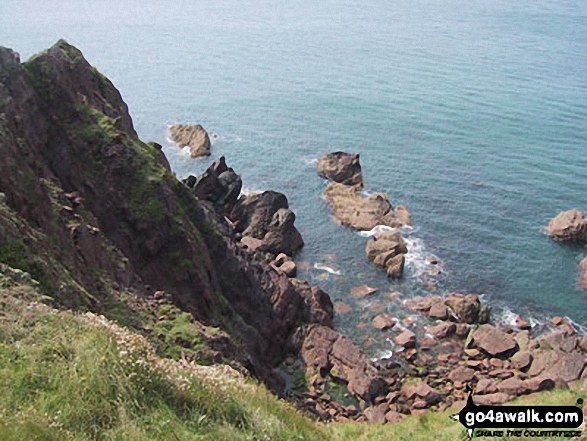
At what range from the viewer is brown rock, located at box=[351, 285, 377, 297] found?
2101 inches

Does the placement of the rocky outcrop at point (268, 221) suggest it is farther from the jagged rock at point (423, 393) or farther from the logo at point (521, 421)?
the logo at point (521, 421)

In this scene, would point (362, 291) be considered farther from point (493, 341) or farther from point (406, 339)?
point (493, 341)

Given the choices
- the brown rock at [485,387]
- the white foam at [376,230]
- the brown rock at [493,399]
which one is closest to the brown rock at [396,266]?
the white foam at [376,230]

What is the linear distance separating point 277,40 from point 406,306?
103 m

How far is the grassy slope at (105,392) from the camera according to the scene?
453 inches

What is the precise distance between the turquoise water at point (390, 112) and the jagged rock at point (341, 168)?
188 centimetres

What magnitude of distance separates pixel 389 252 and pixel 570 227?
20.5m

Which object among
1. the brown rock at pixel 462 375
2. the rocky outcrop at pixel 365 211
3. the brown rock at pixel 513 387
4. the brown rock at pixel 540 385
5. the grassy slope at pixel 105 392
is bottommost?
the brown rock at pixel 462 375

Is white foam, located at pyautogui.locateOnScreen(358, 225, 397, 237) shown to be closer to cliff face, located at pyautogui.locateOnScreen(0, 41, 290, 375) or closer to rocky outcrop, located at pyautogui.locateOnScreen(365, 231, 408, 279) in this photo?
rocky outcrop, located at pyautogui.locateOnScreen(365, 231, 408, 279)

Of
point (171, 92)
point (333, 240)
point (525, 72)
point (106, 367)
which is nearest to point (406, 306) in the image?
point (333, 240)

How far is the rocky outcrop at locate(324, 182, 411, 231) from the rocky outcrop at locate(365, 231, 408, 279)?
4.53 metres

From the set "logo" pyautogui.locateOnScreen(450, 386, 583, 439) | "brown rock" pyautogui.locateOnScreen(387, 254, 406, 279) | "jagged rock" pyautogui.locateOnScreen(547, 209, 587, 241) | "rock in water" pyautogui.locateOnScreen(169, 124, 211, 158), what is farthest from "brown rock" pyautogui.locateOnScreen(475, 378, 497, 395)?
"rock in water" pyautogui.locateOnScreen(169, 124, 211, 158)

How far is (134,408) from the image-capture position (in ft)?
40.0

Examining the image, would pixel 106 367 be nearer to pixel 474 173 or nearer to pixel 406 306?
pixel 406 306
